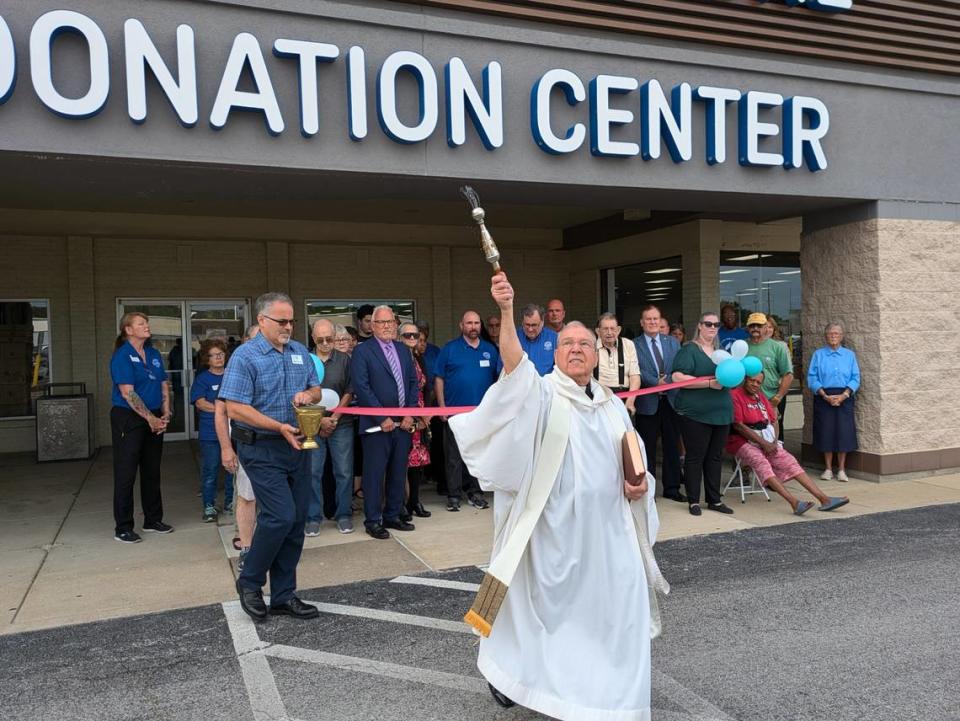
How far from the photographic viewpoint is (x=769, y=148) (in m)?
8.34

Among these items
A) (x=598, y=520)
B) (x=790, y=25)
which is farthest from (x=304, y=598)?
(x=790, y=25)

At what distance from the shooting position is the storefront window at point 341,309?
1388cm

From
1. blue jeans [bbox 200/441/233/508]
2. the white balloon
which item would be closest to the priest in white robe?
the white balloon

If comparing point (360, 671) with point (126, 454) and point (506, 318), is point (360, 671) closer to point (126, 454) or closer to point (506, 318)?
point (506, 318)

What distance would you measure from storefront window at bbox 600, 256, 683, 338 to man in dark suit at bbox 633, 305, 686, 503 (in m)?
4.80

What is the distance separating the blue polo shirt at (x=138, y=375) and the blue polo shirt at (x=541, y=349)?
11.4ft

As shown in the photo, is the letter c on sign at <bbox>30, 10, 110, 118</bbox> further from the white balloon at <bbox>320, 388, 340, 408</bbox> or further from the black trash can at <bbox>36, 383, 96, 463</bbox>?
the black trash can at <bbox>36, 383, 96, 463</bbox>

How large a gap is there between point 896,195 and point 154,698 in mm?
9109

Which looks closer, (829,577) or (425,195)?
(829,577)

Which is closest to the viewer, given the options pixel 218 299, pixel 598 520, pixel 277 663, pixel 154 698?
pixel 598 520

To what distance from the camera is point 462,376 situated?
24.5ft

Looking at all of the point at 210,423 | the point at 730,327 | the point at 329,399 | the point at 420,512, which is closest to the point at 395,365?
the point at 329,399

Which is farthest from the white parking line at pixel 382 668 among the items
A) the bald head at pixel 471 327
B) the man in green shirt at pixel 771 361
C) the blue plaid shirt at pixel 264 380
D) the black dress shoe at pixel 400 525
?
the man in green shirt at pixel 771 361

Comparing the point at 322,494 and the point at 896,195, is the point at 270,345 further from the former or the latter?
the point at 896,195
